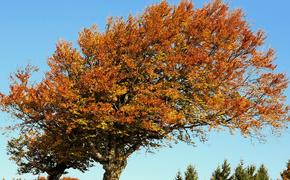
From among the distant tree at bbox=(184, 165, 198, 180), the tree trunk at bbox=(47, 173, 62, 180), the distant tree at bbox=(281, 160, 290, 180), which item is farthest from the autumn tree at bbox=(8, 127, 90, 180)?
the distant tree at bbox=(281, 160, 290, 180)

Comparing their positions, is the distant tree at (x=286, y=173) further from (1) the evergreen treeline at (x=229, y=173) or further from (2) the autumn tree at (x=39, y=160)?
(2) the autumn tree at (x=39, y=160)

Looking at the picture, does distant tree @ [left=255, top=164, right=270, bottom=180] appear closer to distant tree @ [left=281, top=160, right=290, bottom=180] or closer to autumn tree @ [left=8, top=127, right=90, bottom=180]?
distant tree @ [left=281, top=160, right=290, bottom=180]

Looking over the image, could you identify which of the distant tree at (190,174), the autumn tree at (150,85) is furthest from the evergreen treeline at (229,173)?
the autumn tree at (150,85)

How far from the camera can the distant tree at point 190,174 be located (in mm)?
66375

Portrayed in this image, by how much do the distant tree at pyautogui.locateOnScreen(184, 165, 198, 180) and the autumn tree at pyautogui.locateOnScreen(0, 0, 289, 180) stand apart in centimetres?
3264

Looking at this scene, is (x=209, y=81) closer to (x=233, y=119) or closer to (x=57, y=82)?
(x=233, y=119)

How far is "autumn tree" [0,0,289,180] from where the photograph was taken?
31453mm

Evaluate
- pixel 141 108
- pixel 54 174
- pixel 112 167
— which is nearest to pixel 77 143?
pixel 112 167

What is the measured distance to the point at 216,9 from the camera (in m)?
35.9

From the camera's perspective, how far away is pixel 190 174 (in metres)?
66.8

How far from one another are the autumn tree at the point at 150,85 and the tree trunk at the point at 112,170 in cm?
8

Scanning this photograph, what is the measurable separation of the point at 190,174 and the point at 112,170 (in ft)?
116

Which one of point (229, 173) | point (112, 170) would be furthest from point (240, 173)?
point (112, 170)

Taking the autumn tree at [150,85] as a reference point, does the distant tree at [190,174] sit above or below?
above
